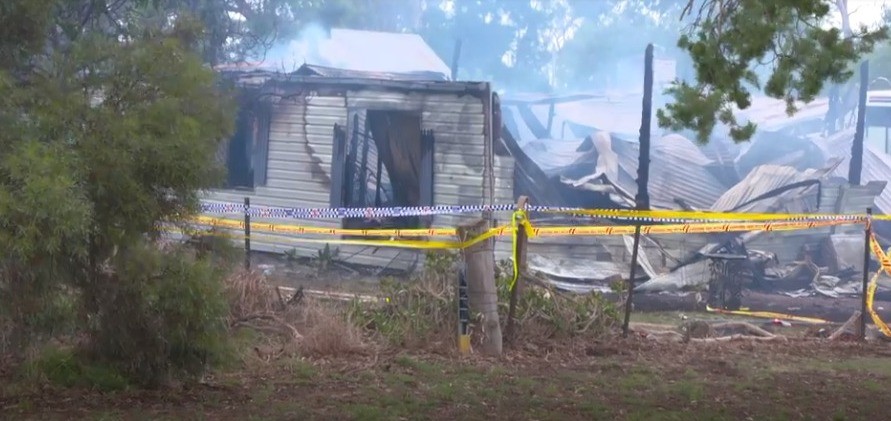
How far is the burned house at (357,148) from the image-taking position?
709 inches

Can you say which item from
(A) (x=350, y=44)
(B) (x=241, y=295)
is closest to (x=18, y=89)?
(B) (x=241, y=295)

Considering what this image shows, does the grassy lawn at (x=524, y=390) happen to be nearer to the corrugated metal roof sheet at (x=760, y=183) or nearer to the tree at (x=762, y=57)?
the tree at (x=762, y=57)

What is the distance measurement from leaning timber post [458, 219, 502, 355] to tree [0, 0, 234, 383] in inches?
119

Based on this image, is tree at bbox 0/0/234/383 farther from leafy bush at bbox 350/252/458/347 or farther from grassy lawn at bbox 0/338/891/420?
leafy bush at bbox 350/252/458/347

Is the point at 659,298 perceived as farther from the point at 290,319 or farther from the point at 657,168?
the point at 290,319

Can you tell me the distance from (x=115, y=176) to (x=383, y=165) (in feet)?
44.0

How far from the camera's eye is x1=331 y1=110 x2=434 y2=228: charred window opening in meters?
18.5

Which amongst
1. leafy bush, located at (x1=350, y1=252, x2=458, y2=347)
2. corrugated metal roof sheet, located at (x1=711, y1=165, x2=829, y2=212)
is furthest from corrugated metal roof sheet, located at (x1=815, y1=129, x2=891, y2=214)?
leafy bush, located at (x1=350, y1=252, x2=458, y2=347)

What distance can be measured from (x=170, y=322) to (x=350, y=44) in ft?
82.4

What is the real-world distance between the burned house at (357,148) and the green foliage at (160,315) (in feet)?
34.7

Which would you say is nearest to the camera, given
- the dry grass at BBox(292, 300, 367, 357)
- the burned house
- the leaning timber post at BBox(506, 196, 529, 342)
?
the dry grass at BBox(292, 300, 367, 357)

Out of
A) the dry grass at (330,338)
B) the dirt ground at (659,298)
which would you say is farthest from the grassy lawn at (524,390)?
the dirt ground at (659,298)

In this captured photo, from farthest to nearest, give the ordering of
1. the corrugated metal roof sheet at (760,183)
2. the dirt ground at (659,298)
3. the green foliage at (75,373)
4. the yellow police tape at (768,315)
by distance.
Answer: the corrugated metal roof sheet at (760,183) < the dirt ground at (659,298) < the yellow police tape at (768,315) < the green foliage at (75,373)

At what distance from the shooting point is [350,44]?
103 ft
